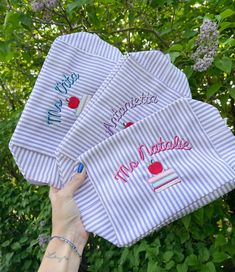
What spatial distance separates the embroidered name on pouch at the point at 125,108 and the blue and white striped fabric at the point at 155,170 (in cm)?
5

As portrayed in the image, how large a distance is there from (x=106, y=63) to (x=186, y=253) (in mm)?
735

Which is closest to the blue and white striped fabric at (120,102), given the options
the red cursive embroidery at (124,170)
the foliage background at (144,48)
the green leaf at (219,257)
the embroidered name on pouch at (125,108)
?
the embroidered name on pouch at (125,108)

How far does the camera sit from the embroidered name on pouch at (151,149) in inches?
40.6

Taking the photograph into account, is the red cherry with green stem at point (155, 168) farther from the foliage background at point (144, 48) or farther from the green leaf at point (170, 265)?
the green leaf at point (170, 265)

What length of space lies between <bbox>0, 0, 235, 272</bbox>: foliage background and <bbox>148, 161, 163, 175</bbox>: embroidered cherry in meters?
0.36

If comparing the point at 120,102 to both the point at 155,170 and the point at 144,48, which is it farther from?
the point at 144,48

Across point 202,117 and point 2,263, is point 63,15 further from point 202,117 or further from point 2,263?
point 2,263

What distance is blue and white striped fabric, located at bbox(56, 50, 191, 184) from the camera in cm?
107

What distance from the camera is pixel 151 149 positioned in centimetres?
104

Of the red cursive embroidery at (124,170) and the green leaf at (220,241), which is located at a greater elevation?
the red cursive embroidery at (124,170)

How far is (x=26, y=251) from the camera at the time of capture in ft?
7.77

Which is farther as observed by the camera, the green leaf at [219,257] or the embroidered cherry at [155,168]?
the green leaf at [219,257]

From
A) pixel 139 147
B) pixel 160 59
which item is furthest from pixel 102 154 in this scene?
pixel 160 59

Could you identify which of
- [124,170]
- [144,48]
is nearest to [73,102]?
[124,170]
